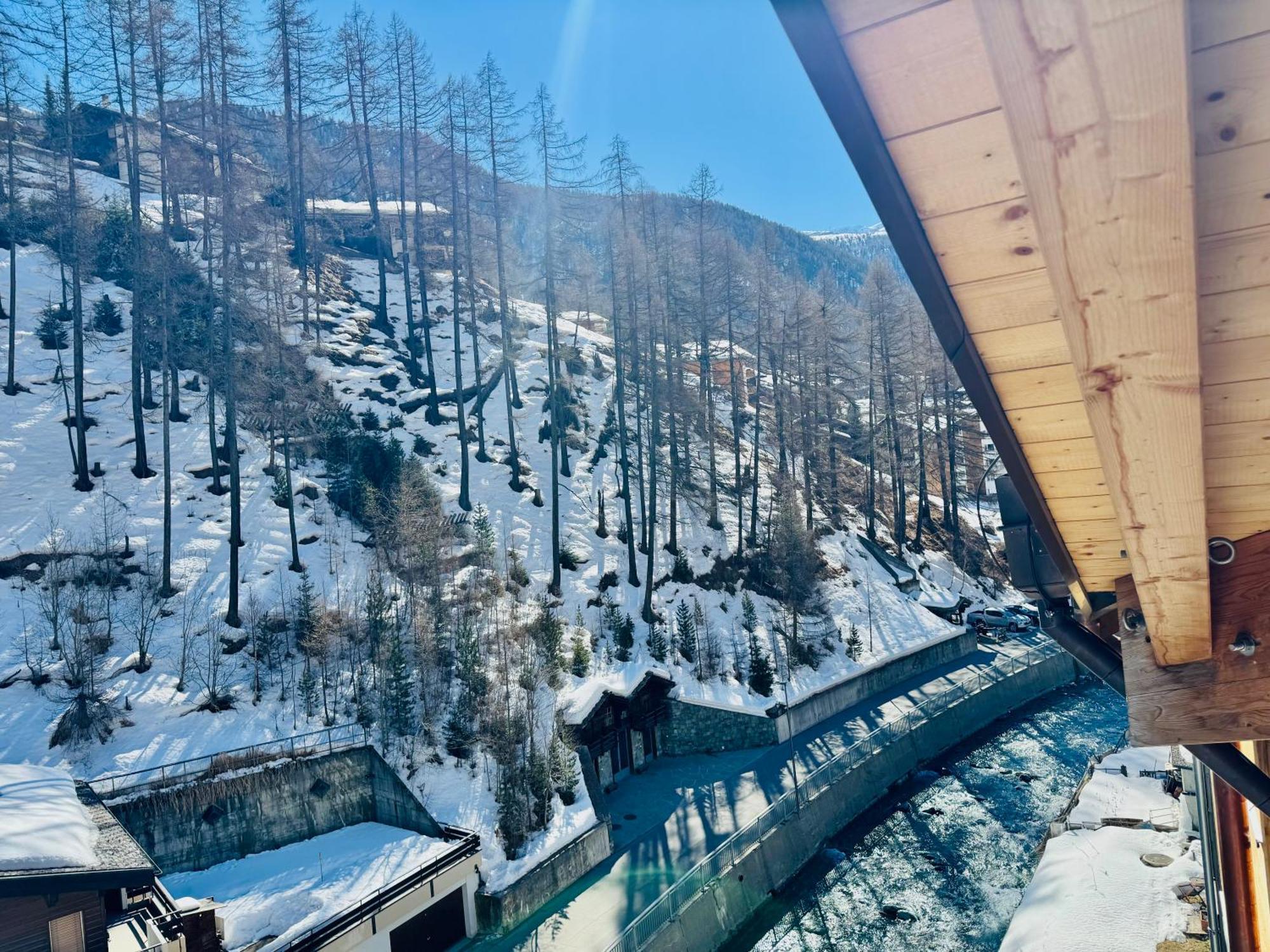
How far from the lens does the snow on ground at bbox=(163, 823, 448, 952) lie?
37.7ft

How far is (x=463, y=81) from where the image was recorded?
3103cm

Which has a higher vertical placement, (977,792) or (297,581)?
(297,581)

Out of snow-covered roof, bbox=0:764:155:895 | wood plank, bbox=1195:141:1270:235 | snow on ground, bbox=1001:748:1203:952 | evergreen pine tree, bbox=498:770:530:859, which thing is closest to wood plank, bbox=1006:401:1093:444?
wood plank, bbox=1195:141:1270:235

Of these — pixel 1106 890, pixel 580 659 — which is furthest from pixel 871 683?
pixel 1106 890

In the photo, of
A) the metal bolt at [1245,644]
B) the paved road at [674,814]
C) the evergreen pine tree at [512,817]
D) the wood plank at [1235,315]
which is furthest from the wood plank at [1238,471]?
the evergreen pine tree at [512,817]

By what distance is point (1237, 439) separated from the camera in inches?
77.9

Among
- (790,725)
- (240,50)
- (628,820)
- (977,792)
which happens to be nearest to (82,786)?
(628,820)

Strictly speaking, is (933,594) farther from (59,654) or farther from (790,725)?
(59,654)

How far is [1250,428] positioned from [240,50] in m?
29.7

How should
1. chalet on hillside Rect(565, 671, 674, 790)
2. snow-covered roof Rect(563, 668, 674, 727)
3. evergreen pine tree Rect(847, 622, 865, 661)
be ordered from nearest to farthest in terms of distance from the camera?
snow-covered roof Rect(563, 668, 674, 727) → chalet on hillside Rect(565, 671, 674, 790) → evergreen pine tree Rect(847, 622, 865, 661)

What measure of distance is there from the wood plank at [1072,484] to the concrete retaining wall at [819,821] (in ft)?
42.4

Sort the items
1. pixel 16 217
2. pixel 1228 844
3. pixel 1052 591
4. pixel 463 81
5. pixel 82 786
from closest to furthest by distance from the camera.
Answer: pixel 1052 591
pixel 1228 844
pixel 82 786
pixel 16 217
pixel 463 81

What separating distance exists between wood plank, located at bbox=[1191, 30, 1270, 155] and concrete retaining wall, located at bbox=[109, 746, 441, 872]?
16236 mm

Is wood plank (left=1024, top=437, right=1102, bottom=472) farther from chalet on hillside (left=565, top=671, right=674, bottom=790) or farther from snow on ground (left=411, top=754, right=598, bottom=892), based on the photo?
chalet on hillside (left=565, top=671, right=674, bottom=790)
